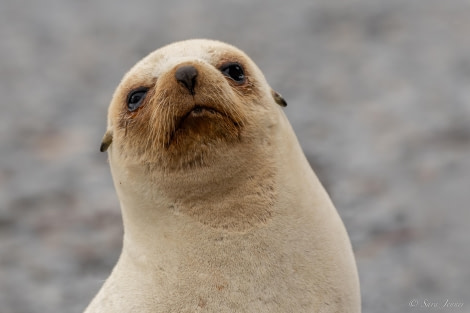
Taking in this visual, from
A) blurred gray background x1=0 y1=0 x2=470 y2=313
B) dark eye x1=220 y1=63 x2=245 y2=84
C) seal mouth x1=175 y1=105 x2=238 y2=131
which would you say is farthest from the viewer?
blurred gray background x1=0 y1=0 x2=470 y2=313

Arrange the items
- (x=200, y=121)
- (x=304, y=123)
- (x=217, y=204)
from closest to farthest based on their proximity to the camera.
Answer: (x=200, y=121), (x=217, y=204), (x=304, y=123)

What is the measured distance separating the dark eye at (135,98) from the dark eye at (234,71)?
43 cm

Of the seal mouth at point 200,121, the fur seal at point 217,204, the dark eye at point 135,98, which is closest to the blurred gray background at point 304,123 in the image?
the fur seal at point 217,204

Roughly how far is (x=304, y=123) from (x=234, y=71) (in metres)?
6.15

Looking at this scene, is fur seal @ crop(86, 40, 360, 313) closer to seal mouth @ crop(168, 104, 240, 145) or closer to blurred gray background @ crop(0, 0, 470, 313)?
seal mouth @ crop(168, 104, 240, 145)

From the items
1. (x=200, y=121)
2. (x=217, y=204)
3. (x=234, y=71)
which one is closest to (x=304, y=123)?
(x=234, y=71)

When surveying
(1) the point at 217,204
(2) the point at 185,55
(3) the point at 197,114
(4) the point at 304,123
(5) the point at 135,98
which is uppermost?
(2) the point at 185,55

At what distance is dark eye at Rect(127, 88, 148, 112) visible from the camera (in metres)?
5.05

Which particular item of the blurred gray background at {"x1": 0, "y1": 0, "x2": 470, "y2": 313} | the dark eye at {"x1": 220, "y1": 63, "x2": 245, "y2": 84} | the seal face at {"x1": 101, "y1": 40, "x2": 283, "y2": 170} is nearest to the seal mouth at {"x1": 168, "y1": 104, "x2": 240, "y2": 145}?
the seal face at {"x1": 101, "y1": 40, "x2": 283, "y2": 170}

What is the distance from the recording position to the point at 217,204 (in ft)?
15.8

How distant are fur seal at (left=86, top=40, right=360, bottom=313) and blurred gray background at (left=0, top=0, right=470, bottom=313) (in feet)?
8.13

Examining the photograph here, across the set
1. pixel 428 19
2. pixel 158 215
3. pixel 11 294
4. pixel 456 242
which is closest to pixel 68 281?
pixel 11 294

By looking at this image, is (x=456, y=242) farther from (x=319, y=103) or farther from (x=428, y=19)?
(x=428, y=19)

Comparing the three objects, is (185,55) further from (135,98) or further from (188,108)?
(188,108)
